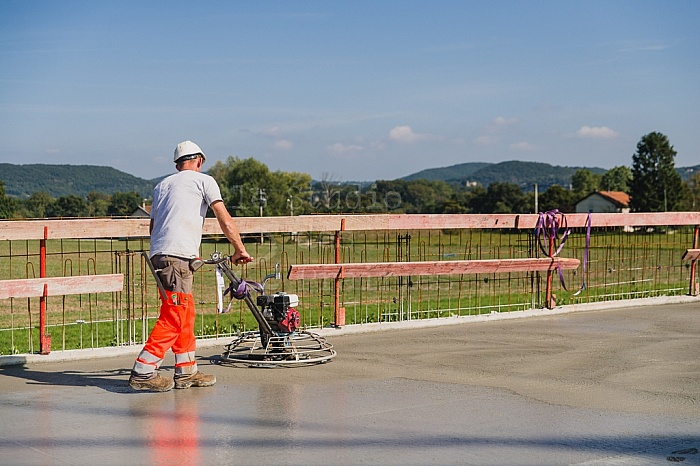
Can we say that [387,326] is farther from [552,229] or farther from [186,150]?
[186,150]

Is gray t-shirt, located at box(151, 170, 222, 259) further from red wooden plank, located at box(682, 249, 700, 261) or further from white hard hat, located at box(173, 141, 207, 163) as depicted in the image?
red wooden plank, located at box(682, 249, 700, 261)

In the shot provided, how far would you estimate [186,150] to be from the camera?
7777mm

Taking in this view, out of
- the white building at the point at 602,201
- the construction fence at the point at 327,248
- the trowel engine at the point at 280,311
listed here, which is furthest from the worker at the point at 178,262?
the white building at the point at 602,201

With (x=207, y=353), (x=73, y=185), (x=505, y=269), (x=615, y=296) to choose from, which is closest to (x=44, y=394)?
(x=207, y=353)

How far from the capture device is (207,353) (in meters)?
9.35

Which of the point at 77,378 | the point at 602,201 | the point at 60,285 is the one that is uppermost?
the point at 602,201

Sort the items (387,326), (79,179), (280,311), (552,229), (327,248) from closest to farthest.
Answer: (280,311)
(387,326)
(327,248)
(552,229)
(79,179)

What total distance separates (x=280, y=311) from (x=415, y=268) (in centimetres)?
301

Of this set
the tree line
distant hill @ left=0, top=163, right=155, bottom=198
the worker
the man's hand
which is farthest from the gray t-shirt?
the tree line

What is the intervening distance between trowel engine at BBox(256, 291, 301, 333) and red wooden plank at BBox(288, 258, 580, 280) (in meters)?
1.57

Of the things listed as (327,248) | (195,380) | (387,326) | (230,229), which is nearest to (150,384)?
(195,380)

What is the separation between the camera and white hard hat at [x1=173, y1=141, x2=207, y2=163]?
7.77 meters

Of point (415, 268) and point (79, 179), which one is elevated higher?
point (79, 179)

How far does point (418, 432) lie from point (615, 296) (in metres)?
9.09
